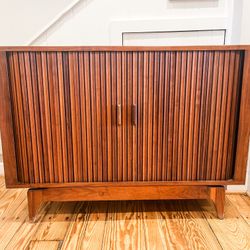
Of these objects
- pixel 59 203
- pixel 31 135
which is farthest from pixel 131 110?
pixel 59 203

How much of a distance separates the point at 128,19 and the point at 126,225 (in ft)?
3.25

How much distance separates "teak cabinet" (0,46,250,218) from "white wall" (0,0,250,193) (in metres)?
0.39

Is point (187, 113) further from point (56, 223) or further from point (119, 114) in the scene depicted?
point (56, 223)

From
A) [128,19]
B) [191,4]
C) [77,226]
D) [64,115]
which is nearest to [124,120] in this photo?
[64,115]

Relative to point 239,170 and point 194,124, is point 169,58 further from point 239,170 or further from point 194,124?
point 239,170

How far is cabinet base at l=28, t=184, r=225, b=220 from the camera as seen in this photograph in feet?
2.96

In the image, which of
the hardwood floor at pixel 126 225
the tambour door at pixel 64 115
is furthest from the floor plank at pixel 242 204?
the tambour door at pixel 64 115

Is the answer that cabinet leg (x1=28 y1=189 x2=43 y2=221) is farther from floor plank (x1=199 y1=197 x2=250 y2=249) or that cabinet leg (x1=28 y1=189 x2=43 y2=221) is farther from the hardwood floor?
floor plank (x1=199 y1=197 x2=250 y2=249)

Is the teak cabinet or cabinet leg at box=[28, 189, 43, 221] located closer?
the teak cabinet

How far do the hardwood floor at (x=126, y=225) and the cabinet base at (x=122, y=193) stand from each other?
0.33 feet

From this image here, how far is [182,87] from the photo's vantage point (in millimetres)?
813

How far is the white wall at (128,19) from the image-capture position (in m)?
1.08

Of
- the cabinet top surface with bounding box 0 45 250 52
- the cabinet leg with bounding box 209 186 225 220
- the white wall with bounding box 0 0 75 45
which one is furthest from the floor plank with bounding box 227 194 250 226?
the white wall with bounding box 0 0 75 45

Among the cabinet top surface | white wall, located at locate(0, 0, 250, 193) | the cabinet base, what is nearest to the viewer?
the cabinet top surface
